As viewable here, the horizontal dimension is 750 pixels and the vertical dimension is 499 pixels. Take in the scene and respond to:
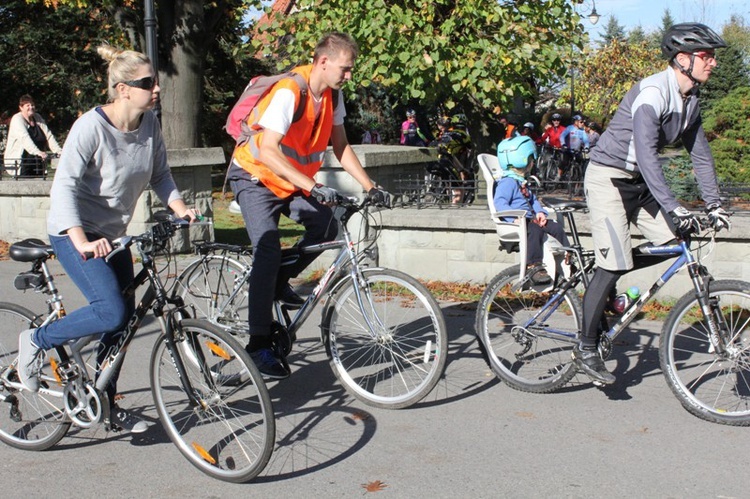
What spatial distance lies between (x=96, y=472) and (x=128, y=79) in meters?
1.78

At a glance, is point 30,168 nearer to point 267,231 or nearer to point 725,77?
point 267,231

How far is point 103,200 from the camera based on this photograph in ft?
13.6

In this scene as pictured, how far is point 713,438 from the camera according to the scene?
4.32 m

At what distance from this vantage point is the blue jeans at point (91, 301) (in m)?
4.02

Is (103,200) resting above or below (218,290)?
above

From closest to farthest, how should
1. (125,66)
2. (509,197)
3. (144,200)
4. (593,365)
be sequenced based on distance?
(125,66), (593,365), (509,197), (144,200)

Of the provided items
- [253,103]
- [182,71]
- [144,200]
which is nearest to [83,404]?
[253,103]

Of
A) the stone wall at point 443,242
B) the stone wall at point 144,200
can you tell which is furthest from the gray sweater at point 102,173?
the stone wall at point 144,200

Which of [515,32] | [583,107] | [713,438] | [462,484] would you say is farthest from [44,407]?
[583,107]

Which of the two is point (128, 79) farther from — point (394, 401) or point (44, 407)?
point (394, 401)

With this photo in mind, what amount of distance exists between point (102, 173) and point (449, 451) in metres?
2.07

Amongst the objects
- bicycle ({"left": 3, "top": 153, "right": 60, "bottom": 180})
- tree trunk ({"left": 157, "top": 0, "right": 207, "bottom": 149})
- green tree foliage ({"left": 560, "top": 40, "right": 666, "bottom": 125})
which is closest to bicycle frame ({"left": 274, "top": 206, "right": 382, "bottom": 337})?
bicycle ({"left": 3, "top": 153, "right": 60, "bottom": 180})

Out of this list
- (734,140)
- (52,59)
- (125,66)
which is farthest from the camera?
(52,59)

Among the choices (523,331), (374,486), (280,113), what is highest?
(280,113)
